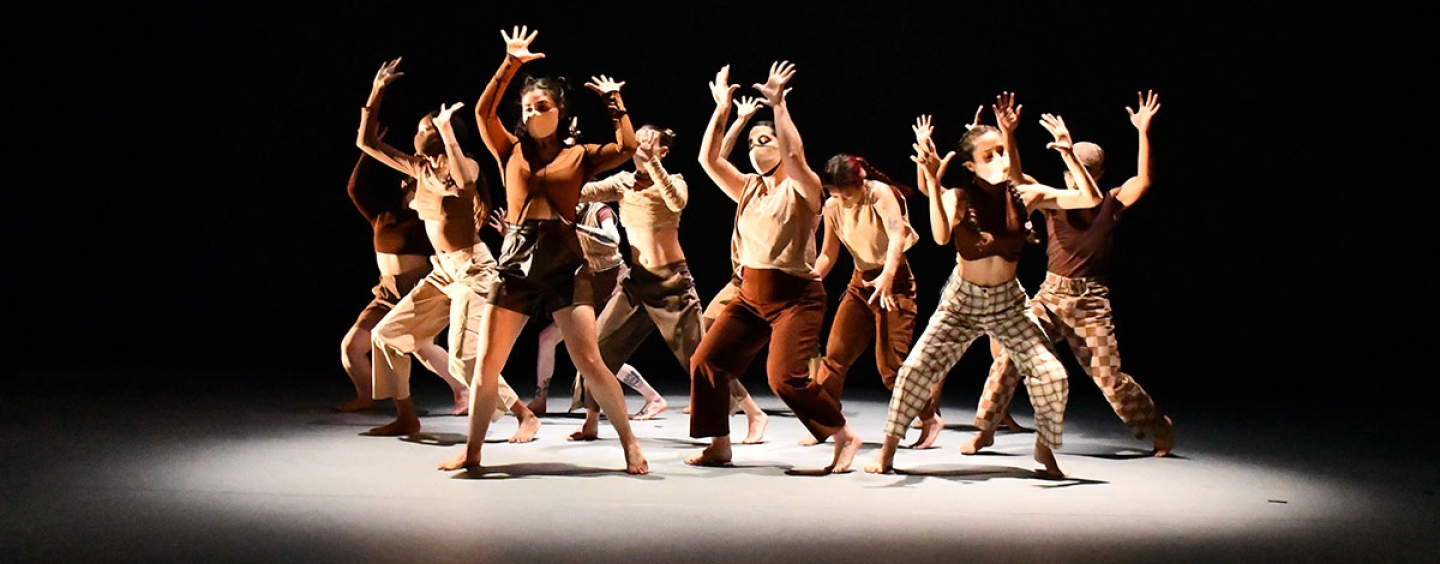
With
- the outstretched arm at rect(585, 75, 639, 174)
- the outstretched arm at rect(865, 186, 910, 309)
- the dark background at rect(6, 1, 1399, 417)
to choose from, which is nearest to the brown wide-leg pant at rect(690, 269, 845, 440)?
the outstretched arm at rect(865, 186, 910, 309)

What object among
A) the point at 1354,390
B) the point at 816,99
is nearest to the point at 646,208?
the point at 816,99

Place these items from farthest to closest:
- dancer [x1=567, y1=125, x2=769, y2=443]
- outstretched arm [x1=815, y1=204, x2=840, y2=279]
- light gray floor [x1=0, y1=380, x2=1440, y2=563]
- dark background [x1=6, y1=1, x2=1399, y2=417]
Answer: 1. dark background [x1=6, y1=1, x2=1399, y2=417]
2. dancer [x1=567, y1=125, x2=769, y2=443]
3. outstretched arm [x1=815, y1=204, x2=840, y2=279]
4. light gray floor [x1=0, y1=380, x2=1440, y2=563]

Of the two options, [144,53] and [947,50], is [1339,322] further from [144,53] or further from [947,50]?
[144,53]

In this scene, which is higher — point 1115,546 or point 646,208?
point 646,208

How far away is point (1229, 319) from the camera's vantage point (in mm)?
9836

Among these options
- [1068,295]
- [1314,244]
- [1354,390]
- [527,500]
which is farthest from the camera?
[1314,244]

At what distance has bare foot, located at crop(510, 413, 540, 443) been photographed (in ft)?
21.0

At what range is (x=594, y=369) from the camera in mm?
5398

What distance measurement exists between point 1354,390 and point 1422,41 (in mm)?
2099

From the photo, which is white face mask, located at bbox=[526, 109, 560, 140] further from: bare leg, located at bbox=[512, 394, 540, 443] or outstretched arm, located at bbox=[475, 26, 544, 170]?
bare leg, located at bbox=[512, 394, 540, 443]

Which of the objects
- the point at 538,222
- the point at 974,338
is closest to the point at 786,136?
the point at 538,222

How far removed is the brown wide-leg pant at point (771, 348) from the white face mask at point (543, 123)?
87 centimetres

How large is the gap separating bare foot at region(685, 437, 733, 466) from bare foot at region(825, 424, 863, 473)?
41 cm

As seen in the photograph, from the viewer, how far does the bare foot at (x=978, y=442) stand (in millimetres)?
6198
